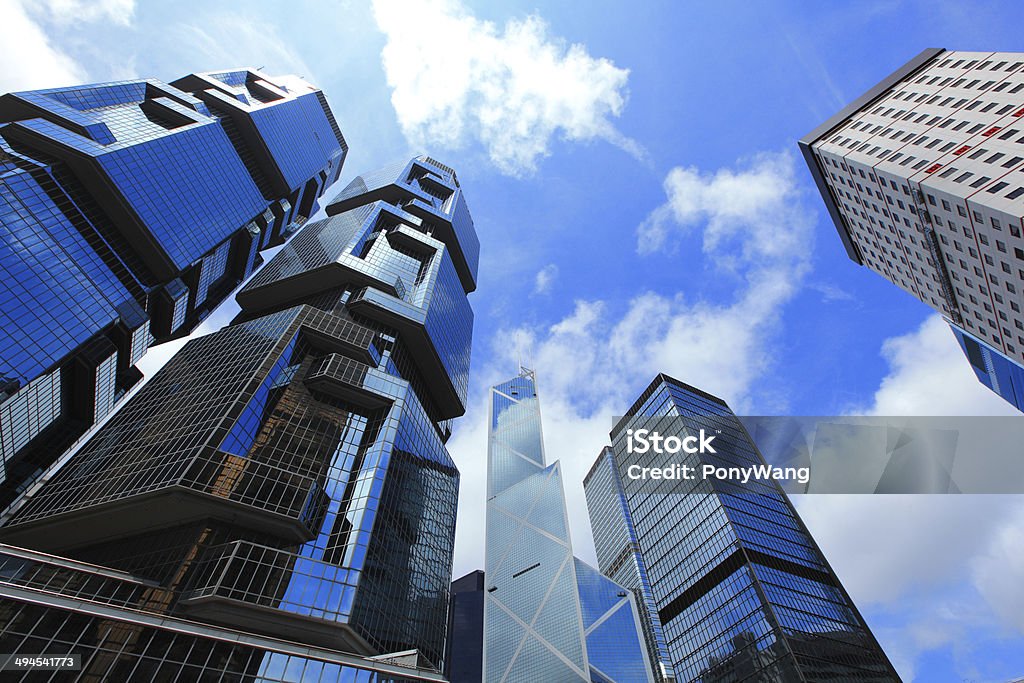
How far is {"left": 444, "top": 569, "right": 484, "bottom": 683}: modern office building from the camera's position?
428ft

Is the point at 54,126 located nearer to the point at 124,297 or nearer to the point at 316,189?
the point at 124,297

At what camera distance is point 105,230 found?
68625 mm

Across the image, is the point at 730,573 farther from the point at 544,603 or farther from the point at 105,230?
the point at 105,230

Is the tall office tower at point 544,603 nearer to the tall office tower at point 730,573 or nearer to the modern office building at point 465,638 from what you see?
the tall office tower at point 730,573

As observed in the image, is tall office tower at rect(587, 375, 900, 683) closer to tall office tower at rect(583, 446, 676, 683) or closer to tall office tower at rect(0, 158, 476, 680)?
tall office tower at rect(583, 446, 676, 683)

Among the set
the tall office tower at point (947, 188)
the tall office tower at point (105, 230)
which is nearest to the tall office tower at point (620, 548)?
the tall office tower at point (947, 188)

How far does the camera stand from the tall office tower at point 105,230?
176ft

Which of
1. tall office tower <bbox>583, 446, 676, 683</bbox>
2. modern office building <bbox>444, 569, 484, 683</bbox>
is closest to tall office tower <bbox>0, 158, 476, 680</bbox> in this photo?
tall office tower <bbox>583, 446, 676, 683</bbox>

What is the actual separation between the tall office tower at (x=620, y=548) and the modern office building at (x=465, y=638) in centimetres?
3668

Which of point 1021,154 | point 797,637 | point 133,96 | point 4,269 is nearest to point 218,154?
point 133,96

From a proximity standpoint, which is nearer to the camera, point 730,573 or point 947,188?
point 947,188

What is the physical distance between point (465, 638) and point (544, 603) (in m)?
47.9

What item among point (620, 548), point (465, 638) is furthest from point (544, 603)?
point (465, 638)

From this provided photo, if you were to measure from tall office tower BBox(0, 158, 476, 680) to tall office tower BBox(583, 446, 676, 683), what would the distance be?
199 ft
